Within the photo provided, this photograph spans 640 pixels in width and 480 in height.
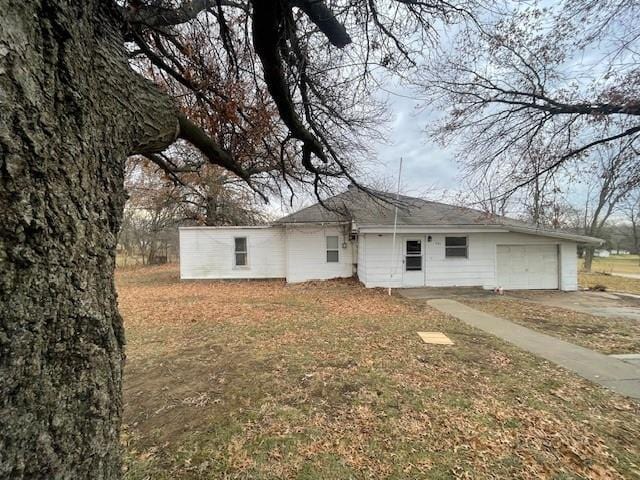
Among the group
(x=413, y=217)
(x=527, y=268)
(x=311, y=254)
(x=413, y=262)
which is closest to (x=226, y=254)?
(x=311, y=254)

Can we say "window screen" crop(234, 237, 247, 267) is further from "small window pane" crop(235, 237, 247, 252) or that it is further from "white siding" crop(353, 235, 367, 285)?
"white siding" crop(353, 235, 367, 285)

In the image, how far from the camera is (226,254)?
1450 centimetres

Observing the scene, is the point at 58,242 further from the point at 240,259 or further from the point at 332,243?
the point at 240,259

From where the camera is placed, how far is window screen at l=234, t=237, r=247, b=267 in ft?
47.8

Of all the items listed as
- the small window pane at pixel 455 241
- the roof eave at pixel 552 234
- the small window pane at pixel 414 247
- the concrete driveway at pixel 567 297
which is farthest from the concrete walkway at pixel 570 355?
the roof eave at pixel 552 234

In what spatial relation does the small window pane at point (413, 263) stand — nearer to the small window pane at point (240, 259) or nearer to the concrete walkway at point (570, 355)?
the concrete walkway at point (570, 355)

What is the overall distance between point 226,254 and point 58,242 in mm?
13838

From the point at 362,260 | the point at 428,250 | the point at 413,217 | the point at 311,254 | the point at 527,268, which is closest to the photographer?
the point at 428,250

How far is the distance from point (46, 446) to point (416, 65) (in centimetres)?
418

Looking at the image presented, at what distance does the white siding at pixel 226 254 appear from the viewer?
47.4ft

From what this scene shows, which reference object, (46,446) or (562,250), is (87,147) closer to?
(46,446)

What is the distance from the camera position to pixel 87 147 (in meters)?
1.30

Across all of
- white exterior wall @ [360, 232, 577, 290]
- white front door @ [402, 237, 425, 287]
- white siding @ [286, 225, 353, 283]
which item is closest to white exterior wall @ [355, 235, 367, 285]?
white exterior wall @ [360, 232, 577, 290]

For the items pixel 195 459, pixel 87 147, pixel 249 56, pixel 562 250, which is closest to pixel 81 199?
pixel 87 147
